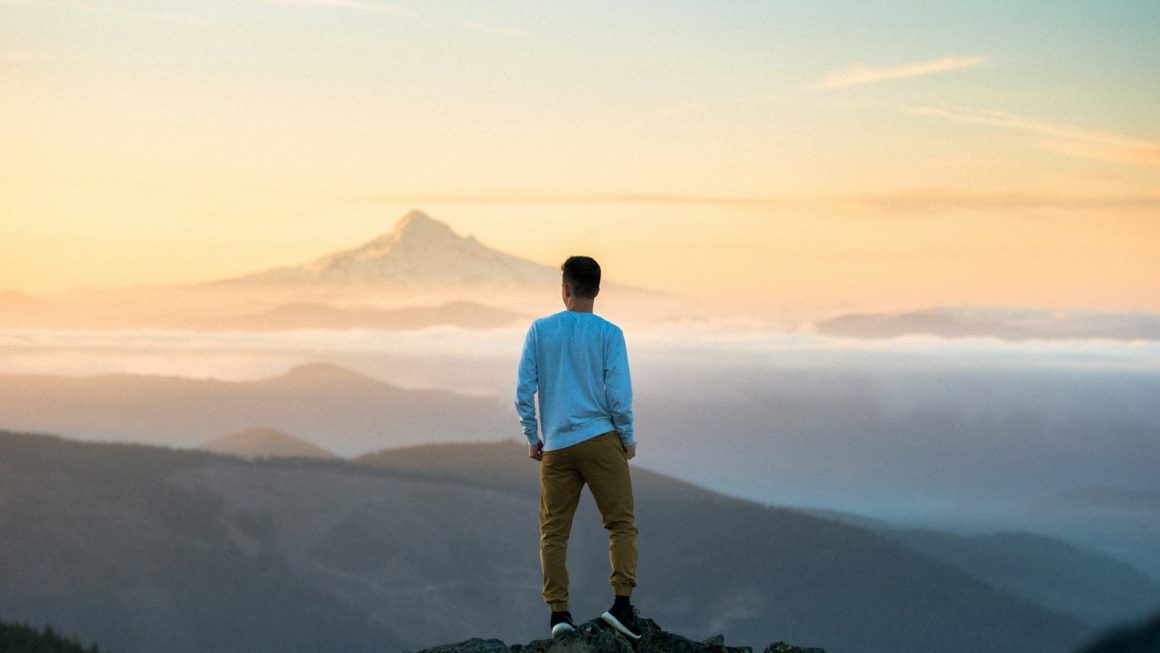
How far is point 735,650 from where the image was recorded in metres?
12.4

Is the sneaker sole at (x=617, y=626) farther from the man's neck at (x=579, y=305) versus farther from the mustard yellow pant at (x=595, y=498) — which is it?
the man's neck at (x=579, y=305)

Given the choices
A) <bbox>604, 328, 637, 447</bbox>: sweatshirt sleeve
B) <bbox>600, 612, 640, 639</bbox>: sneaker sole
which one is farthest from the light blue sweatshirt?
<bbox>600, 612, 640, 639</bbox>: sneaker sole

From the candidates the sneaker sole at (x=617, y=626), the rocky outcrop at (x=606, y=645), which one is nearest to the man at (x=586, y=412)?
the sneaker sole at (x=617, y=626)

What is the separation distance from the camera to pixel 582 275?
11898mm

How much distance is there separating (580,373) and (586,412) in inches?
14.3

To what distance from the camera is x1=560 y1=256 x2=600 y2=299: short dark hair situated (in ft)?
38.9

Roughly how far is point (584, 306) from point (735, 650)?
3.56m

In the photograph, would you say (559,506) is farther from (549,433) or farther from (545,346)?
(545,346)

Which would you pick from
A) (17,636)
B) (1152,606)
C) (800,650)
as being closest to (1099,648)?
(1152,606)

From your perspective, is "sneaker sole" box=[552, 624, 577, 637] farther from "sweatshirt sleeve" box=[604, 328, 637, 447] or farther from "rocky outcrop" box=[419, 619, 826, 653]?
"sweatshirt sleeve" box=[604, 328, 637, 447]

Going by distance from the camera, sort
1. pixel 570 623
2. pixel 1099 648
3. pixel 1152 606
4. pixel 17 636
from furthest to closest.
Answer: pixel 17 636 → pixel 570 623 → pixel 1152 606 → pixel 1099 648

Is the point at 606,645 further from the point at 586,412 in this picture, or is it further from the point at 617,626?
the point at 586,412

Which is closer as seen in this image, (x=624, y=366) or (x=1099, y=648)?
(x=1099, y=648)

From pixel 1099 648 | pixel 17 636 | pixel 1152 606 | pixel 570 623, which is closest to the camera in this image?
pixel 1099 648
